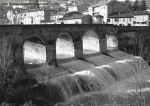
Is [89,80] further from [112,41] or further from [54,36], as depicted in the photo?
[112,41]

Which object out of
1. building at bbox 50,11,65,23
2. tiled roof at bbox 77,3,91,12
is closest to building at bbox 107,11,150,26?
building at bbox 50,11,65,23

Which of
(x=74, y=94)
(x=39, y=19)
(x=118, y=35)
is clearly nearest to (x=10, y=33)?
(x=74, y=94)

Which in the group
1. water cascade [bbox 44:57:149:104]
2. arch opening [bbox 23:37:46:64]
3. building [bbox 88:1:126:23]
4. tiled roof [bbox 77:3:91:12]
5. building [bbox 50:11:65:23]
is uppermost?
tiled roof [bbox 77:3:91:12]

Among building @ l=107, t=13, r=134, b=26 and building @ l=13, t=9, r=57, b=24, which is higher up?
building @ l=13, t=9, r=57, b=24

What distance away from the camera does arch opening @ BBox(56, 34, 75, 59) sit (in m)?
36.7

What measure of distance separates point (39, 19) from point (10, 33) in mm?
46581

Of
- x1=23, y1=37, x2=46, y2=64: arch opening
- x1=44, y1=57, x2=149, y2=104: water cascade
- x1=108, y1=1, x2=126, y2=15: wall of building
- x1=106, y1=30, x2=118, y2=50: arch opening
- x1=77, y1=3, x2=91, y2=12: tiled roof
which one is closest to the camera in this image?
x1=44, y1=57, x2=149, y2=104: water cascade

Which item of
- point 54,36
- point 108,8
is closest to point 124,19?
point 108,8

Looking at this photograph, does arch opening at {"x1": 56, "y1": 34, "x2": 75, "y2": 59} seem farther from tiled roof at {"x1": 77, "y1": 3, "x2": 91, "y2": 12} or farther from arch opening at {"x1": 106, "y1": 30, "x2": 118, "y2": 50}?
tiled roof at {"x1": 77, "y1": 3, "x2": 91, "y2": 12}

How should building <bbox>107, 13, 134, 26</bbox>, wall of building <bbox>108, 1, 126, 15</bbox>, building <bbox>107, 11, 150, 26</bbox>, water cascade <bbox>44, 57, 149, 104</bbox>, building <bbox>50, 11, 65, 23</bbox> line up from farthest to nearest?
building <bbox>50, 11, 65, 23</bbox> < wall of building <bbox>108, 1, 126, 15</bbox> < building <bbox>107, 13, 134, 26</bbox> < building <bbox>107, 11, 150, 26</bbox> < water cascade <bbox>44, 57, 149, 104</bbox>

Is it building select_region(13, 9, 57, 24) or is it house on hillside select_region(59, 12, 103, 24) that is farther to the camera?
building select_region(13, 9, 57, 24)

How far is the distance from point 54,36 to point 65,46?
17.6ft

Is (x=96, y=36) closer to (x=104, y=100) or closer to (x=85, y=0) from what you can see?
(x=104, y=100)

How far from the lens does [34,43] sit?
32625 millimetres
